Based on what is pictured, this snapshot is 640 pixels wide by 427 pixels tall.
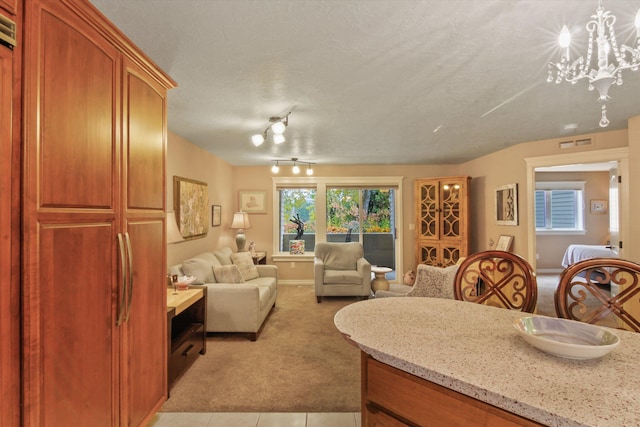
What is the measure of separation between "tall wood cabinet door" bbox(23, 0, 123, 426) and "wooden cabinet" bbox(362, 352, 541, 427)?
114cm

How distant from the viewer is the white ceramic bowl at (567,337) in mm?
901

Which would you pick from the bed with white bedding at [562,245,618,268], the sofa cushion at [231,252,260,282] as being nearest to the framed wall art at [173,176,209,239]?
the sofa cushion at [231,252,260,282]

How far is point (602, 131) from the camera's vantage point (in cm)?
356

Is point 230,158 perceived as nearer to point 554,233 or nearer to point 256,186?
point 256,186

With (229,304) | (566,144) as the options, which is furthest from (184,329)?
(566,144)

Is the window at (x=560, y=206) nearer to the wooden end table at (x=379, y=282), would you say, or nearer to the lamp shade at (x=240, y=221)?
the wooden end table at (x=379, y=282)

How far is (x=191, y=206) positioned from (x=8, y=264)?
317 centimetres

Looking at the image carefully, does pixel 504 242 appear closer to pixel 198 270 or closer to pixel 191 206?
pixel 198 270

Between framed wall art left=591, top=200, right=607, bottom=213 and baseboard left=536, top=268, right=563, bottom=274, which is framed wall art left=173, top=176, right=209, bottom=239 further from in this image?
framed wall art left=591, top=200, right=607, bottom=213

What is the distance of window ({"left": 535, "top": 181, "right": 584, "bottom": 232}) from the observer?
23.4 ft

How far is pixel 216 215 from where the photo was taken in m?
5.08

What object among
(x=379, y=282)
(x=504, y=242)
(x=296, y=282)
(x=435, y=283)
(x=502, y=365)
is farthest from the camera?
(x=296, y=282)

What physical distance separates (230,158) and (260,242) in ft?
5.80

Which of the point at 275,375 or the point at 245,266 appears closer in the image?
the point at 275,375
